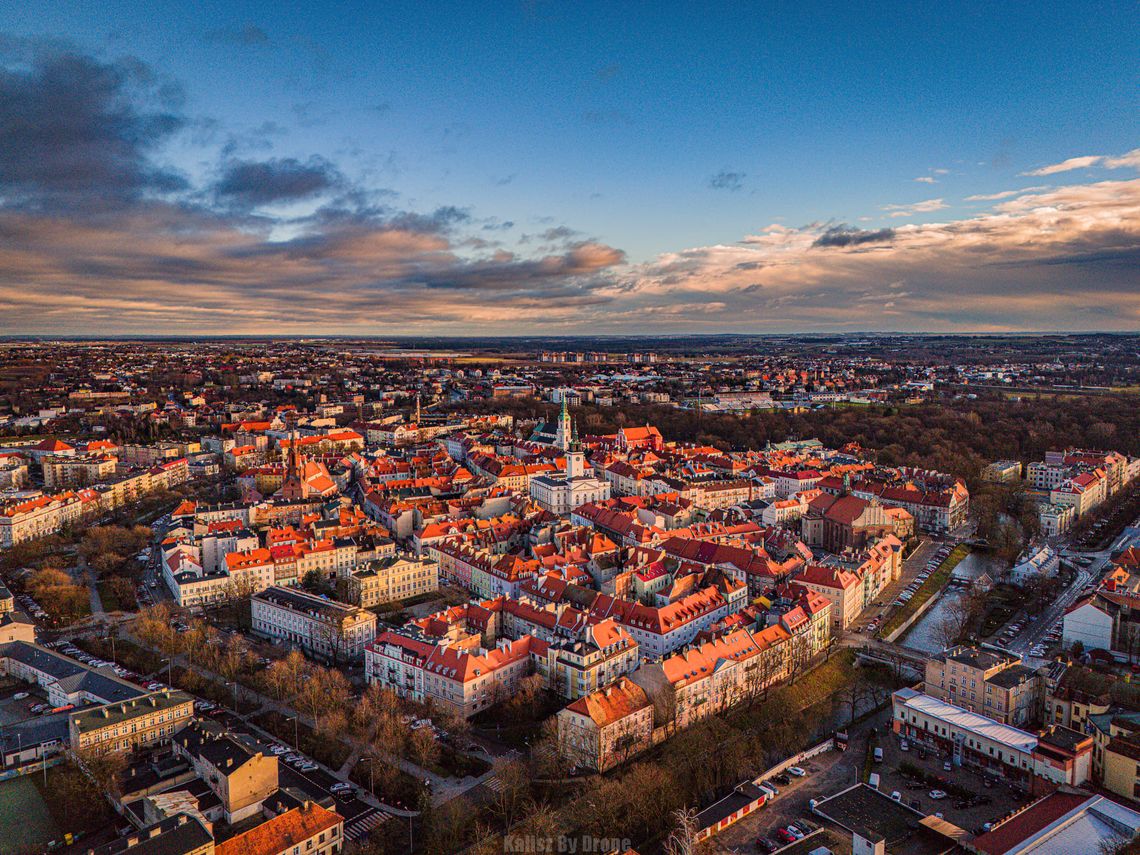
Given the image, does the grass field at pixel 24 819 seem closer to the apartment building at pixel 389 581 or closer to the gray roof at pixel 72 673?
the gray roof at pixel 72 673

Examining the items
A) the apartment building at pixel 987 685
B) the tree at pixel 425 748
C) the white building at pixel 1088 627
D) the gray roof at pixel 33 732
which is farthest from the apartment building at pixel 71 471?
the white building at pixel 1088 627

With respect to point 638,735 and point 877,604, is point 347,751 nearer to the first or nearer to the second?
point 638,735

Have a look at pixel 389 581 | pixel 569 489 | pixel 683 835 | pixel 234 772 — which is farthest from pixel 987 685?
pixel 569 489

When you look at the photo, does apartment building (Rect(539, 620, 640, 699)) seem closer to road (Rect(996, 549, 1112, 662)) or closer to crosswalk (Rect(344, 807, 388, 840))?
crosswalk (Rect(344, 807, 388, 840))

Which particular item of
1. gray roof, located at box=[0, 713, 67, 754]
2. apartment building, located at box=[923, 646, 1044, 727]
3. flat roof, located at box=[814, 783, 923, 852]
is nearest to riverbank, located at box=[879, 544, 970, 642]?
apartment building, located at box=[923, 646, 1044, 727]

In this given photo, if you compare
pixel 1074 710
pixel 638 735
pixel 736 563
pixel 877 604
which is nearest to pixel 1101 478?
pixel 877 604
